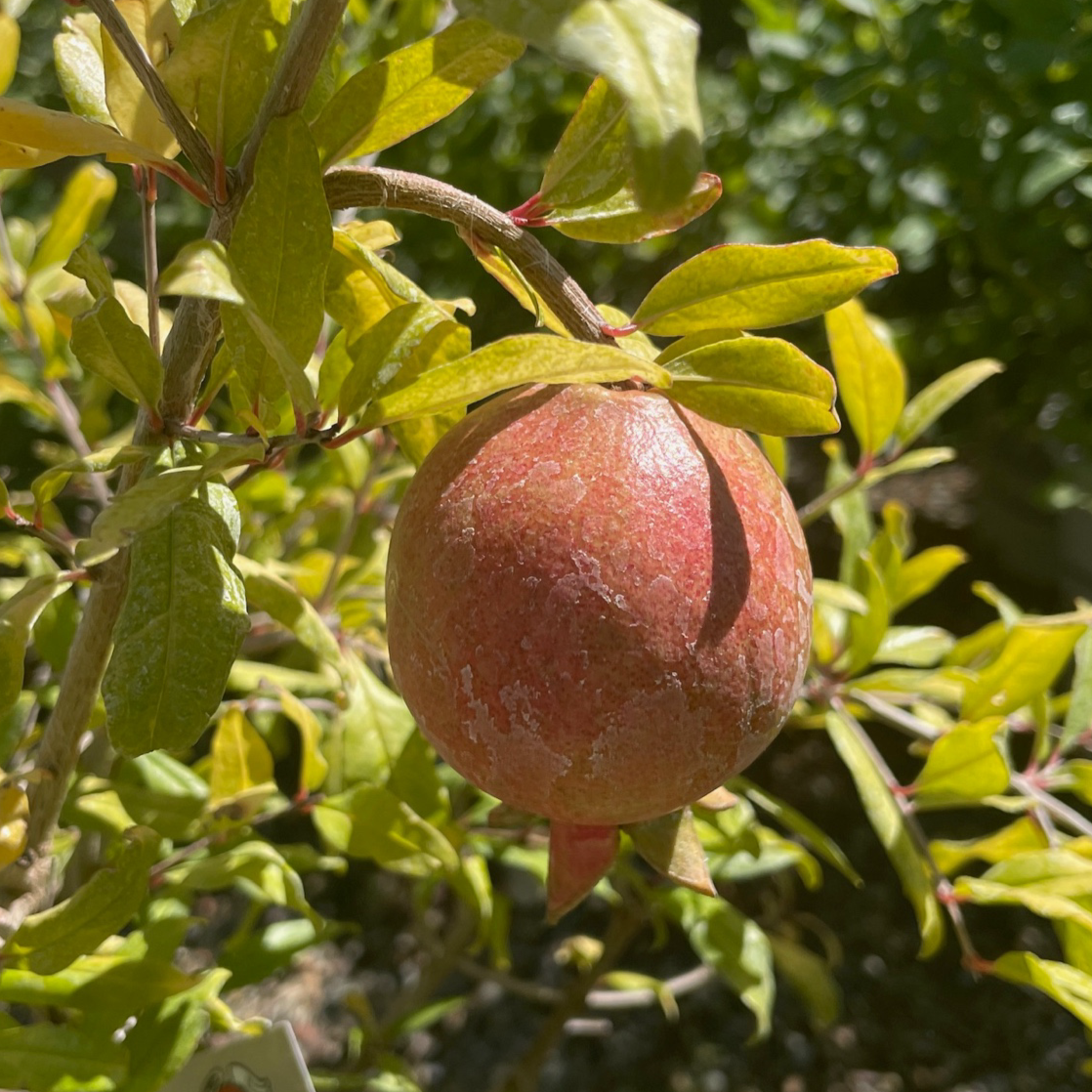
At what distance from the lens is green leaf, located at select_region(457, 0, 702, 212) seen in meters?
0.24

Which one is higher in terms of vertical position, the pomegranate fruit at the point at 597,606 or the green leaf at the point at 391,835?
the pomegranate fruit at the point at 597,606

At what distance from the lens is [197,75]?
381 millimetres

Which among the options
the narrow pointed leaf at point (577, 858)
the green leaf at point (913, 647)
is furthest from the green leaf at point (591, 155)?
the green leaf at point (913, 647)

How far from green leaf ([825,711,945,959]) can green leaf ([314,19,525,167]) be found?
52 centimetres

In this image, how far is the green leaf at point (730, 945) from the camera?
859mm

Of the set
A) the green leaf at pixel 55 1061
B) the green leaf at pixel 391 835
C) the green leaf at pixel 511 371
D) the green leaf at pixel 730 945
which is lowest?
the green leaf at pixel 730 945

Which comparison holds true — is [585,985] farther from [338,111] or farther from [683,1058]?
[338,111]

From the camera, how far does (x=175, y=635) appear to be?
0.39 meters

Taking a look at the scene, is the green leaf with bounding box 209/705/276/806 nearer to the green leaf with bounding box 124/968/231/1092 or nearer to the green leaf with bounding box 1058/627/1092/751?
the green leaf with bounding box 124/968/231/1092

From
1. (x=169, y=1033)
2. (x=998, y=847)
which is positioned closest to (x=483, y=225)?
(x=169, y=1033)

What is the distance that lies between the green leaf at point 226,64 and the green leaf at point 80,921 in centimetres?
34

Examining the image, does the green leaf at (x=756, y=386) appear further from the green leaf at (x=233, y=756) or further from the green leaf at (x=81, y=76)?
the green leaf at (x=233, y=756)

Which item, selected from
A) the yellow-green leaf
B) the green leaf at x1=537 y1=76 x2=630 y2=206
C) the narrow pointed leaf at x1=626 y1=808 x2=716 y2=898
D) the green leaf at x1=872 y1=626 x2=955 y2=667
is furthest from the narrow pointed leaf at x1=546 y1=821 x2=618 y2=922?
the yellow-green leaf

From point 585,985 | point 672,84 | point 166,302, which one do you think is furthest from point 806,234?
point 672,84
